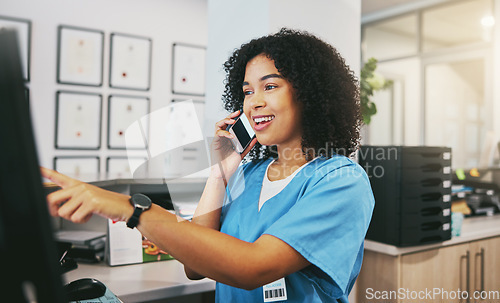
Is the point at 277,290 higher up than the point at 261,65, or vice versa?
the point at 261,65

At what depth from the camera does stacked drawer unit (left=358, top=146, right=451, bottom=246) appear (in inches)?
67.5

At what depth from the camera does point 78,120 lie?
3.19 metres

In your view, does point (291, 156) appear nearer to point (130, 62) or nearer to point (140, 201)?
point (140, 201)

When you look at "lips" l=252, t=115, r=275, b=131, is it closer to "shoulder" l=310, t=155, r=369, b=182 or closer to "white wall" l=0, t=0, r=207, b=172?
"shoulder" l=310, t=155, r=369, b=182

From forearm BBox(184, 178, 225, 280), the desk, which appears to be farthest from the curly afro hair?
the desk

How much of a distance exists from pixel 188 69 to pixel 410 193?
268cm

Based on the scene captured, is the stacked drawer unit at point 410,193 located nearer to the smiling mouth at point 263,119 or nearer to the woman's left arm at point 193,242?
the smiling mouth at point 263,119

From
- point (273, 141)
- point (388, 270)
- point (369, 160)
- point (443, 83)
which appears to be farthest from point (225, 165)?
point (443, 83)

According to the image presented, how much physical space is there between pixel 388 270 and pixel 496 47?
3498 mm

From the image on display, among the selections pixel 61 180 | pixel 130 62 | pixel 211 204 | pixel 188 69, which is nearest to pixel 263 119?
pixel 211 204

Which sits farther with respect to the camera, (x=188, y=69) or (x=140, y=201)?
(x=188, y=69)

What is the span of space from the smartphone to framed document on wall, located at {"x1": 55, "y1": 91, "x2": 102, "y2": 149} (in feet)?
8.18

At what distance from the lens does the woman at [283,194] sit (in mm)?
706

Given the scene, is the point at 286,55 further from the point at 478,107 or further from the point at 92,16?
the point at 478,107
